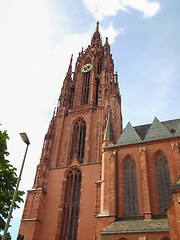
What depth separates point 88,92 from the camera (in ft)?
114

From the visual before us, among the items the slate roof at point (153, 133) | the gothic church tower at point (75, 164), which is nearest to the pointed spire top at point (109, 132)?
the gothic church tower at point (75, 164)

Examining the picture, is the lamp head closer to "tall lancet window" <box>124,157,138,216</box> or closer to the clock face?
"tall lancet window" <box>124,157,138,216</box>

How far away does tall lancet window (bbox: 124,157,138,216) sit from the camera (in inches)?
760

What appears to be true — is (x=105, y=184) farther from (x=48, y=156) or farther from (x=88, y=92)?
(x=88, y=92)

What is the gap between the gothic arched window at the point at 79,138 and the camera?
91.7 feet

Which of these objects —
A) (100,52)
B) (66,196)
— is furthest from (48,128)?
(100,52)

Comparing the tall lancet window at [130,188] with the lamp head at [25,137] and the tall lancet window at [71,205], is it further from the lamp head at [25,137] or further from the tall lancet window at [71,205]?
the lamp head at [25,137]

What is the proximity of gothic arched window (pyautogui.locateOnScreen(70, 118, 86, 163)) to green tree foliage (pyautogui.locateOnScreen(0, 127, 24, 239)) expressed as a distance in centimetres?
1296

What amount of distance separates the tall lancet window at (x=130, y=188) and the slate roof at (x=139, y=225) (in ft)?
4.29

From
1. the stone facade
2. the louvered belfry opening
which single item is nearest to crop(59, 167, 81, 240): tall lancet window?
the stone facade

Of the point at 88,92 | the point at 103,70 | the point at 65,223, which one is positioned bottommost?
the point at 65,223

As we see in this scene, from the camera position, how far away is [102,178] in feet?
71.9

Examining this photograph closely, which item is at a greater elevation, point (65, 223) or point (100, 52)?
point (100, 52)

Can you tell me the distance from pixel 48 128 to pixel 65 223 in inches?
484
